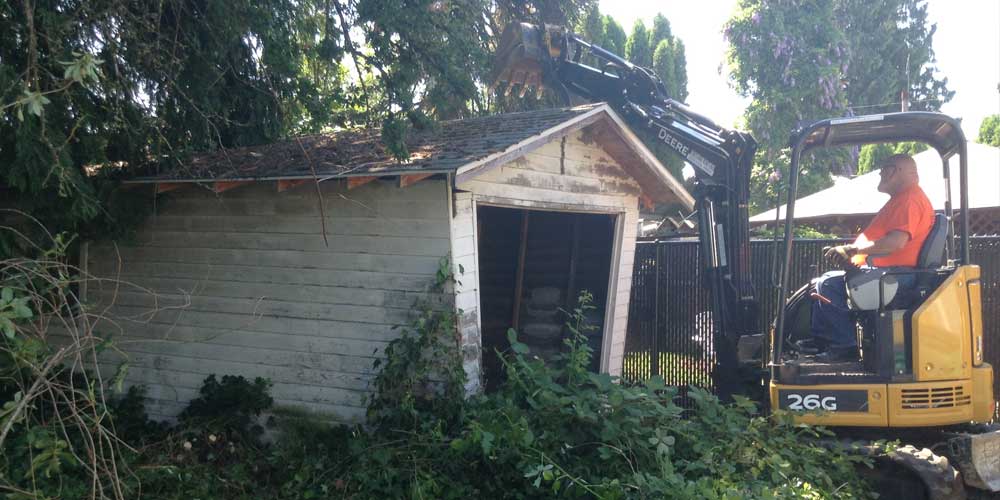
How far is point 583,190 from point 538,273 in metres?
2.01

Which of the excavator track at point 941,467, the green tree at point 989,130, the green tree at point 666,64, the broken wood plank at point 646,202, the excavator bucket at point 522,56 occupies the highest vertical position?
the green tree at point 666,64

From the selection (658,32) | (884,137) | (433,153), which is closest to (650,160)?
(884,137)

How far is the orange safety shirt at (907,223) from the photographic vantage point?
6016 millimetres

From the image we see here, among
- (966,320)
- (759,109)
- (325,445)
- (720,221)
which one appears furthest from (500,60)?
(759,109)

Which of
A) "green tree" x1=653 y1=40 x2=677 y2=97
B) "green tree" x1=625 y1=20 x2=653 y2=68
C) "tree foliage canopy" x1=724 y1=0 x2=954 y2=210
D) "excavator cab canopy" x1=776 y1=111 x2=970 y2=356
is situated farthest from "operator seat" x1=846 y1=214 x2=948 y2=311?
"green tree" x1=625 y1=20 x2=653 y2=68

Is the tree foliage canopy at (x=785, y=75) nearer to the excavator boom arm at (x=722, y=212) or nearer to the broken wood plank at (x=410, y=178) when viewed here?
the excavator boom arm at (x=722, y=212)

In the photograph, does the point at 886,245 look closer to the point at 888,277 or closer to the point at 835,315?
the point at 888,277

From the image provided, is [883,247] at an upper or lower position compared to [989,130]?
lower

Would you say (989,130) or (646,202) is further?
(989,130)

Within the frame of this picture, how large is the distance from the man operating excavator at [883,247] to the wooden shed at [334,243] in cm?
255

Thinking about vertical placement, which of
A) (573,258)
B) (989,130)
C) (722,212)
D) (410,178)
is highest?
(989,130)

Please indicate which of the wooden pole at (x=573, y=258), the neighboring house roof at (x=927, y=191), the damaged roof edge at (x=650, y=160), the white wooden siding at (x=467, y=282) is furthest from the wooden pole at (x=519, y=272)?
the neighboring house roof at (x=927, y=191)

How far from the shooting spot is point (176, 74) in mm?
7375

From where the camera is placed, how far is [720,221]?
7320mm
